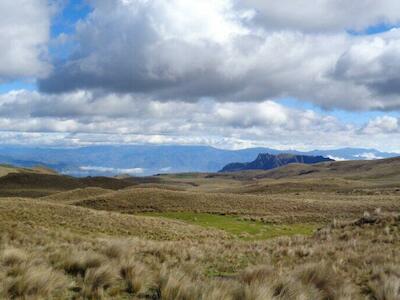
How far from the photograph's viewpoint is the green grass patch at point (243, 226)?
3723cm

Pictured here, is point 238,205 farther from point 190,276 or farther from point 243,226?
point 190,276

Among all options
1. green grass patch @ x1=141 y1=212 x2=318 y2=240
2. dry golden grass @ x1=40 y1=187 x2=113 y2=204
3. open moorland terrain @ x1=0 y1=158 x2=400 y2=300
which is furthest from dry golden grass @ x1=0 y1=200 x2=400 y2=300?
dry golden grass @ x1=40 y1=187 x2=113 y2=204

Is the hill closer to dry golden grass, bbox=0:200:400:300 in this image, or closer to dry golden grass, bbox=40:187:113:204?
dry golden grass, bbox=40:187:113:204

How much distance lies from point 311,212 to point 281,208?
4356 mm

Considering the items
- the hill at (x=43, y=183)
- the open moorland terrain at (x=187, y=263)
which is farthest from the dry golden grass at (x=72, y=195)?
the open moorland terrain at (x=187, y=263)

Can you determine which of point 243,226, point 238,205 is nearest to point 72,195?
point 238,205

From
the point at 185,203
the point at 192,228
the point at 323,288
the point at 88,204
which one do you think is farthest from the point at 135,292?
the point at 88,204

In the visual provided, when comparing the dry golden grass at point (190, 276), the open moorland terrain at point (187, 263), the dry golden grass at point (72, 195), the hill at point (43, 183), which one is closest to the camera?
the dry golden grass at point (190, 276)

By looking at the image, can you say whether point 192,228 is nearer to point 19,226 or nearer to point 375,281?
point 19,226

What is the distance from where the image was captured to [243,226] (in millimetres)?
42906

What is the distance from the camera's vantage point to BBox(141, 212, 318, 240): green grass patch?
37231 mm

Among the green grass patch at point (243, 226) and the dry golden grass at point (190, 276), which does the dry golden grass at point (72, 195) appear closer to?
the green grass patch at point (243, 226)

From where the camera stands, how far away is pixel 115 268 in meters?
10.0

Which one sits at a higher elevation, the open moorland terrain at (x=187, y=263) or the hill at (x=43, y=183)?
the open moorland terrain at (x=187, y=263)
